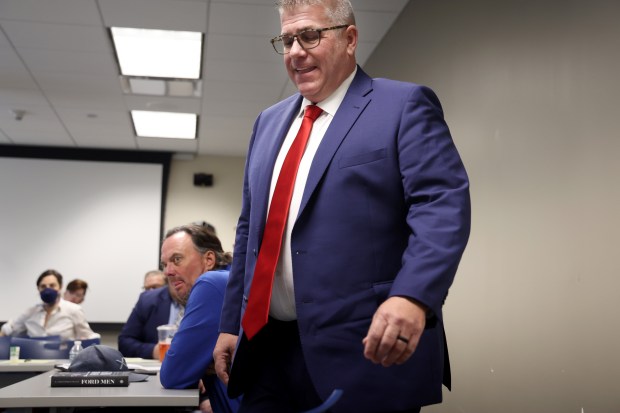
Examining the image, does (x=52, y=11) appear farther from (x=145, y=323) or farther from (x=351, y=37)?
(x=351, y=37)

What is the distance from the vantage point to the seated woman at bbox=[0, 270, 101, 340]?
236 inches

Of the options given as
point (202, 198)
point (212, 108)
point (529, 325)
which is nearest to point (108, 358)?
point (529, 325)

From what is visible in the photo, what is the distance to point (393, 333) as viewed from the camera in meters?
1.16

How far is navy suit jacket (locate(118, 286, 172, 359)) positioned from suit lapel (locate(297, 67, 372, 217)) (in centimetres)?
331

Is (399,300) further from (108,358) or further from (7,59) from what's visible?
(7,59)

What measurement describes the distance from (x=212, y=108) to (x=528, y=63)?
4870 millimetres

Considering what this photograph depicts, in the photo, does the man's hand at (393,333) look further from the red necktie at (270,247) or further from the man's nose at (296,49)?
the man's nose at (296,49)

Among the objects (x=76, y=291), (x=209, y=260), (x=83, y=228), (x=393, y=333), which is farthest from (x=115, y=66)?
(x=393, y=333)

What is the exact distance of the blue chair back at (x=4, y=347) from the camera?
4.52m

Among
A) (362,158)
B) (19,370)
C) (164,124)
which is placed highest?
(164,124)

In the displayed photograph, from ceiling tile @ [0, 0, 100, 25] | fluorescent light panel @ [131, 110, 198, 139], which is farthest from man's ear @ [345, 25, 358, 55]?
fluorescent light panel @ [131, 110, 198, 139]

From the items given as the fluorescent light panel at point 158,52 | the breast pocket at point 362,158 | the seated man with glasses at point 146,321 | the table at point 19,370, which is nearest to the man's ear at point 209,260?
the table at point 19,370

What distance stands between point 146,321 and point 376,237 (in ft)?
11.5

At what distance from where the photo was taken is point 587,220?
99.0 inches
